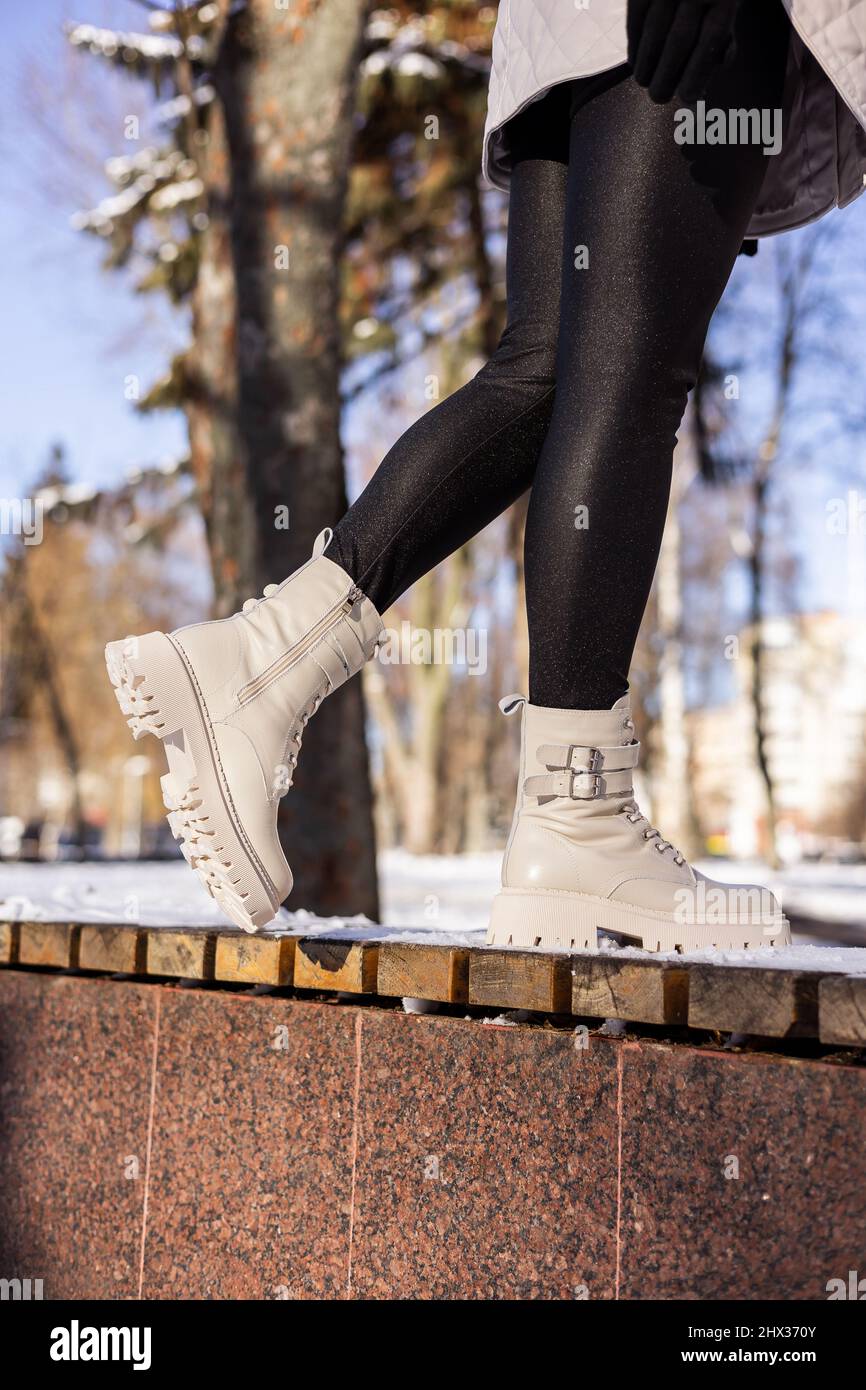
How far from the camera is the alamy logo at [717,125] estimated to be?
5.66 feet

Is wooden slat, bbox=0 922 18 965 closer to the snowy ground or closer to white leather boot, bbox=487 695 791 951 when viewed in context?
the snowy ground

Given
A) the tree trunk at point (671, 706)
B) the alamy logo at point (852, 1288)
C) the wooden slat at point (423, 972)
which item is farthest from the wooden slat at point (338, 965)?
the tree trunk at point (671, 706)

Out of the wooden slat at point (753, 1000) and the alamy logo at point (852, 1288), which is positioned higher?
the wooden slat at point (753, 1000)

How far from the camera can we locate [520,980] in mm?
1685

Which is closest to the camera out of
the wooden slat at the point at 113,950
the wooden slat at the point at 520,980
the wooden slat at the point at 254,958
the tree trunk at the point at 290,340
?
the wooden slat at the point at 520,980

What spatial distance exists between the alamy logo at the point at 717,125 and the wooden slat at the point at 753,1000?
3.56 feet

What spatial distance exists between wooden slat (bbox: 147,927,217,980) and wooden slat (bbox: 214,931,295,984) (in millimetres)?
16

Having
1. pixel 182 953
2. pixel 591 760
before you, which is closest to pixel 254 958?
pixel 182 953

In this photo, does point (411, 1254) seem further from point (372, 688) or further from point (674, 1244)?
point (372, 688)

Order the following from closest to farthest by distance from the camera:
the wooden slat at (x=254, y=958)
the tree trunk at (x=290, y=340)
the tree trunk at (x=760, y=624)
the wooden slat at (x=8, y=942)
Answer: the wooden slat at (x=254, y=958) < the wooden slat at (x=8, y=942) < the tree trunk at (x=290, y=340) < the tree trunk at (x=760, y=624)

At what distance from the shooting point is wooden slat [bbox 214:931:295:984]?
1959 millimetres

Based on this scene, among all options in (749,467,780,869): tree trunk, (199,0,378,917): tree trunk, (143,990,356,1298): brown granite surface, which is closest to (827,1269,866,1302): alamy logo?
(143,990,356,1298): brown granite surface

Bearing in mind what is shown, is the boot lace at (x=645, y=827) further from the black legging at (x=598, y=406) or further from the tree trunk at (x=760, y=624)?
the tree trunk at (x=760, y=624)

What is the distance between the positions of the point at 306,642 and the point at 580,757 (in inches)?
17.0
